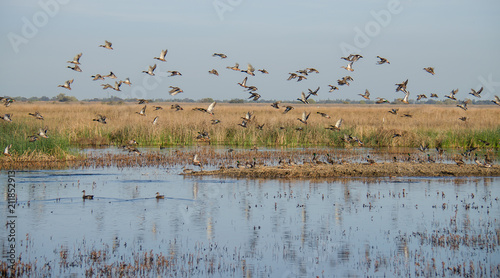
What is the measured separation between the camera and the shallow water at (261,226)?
11.0m

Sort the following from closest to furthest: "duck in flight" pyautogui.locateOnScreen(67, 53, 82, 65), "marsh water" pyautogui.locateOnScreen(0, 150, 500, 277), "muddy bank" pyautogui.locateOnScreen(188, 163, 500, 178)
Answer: "marsh water" pyautogui.locateOnScreen(0, 150, 500, 277)
"duck in flight" pyautogui.locateOnScreen(67, 53, 82, 65)
"muddy bank" pyautogui.locateOnScreen(188, 163, 500, 178)

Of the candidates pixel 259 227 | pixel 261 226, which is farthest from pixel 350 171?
pixel 259 227

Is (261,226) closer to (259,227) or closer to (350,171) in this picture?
(259,227)

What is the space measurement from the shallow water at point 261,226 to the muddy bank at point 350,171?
3.21 feet

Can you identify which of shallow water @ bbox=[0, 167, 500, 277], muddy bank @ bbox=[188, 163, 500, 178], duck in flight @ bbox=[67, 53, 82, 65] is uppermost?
duck in flight @ bbox=[67, 53, 82, 65]

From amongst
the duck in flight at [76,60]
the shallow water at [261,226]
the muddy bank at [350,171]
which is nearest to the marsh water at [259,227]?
the shallow water at [261,226]

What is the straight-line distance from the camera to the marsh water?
1091 centimetres

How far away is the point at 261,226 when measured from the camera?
46.8 ft

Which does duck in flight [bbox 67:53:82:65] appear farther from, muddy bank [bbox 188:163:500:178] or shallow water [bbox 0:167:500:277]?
muddy bank [bbox 188:163:500:178]

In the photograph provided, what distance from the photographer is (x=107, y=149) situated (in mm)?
33625

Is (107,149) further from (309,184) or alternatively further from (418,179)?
(418,179)

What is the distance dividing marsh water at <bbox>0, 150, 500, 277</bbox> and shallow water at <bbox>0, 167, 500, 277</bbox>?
0.10ft

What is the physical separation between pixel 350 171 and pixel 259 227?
9.49 m

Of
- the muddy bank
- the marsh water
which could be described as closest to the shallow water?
the marsh water
